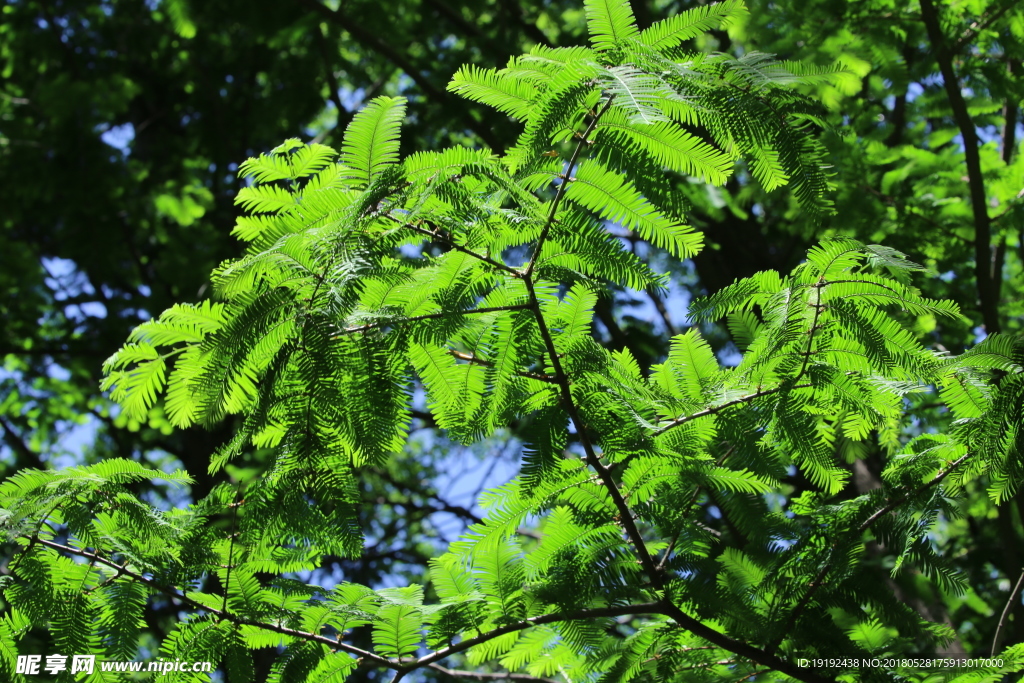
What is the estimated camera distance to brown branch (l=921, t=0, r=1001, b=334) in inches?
137

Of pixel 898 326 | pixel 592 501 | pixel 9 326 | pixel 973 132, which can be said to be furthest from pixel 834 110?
pixel 9 326

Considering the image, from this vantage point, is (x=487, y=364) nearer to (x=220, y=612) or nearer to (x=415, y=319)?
(x=415, y=319)

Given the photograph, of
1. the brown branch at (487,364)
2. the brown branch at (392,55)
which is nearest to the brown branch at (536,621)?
the brown branch at (487,364)

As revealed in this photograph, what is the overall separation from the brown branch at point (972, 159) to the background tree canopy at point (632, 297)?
0.04 ft

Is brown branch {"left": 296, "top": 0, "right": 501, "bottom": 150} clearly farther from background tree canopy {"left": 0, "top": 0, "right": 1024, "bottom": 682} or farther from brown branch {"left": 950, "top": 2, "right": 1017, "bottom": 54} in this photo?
brown branch {"left": 950, "top": 2, "right": 1017, "bottom": 54}

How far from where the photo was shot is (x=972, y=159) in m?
3.54

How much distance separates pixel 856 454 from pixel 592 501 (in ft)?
3.40

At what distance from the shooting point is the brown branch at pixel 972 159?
349cm

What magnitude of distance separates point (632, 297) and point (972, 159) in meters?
2.70

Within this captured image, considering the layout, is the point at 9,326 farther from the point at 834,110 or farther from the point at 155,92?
the point at 834,110

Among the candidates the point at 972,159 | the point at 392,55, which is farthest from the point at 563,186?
the point at 392,55

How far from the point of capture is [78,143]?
6.45m

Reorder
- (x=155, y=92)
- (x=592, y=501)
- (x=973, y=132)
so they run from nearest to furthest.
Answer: (x=592, y=501)
(x=973, y=132)
(x=155, y=92)

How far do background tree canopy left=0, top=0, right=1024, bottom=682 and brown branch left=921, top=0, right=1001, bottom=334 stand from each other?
0.01m
